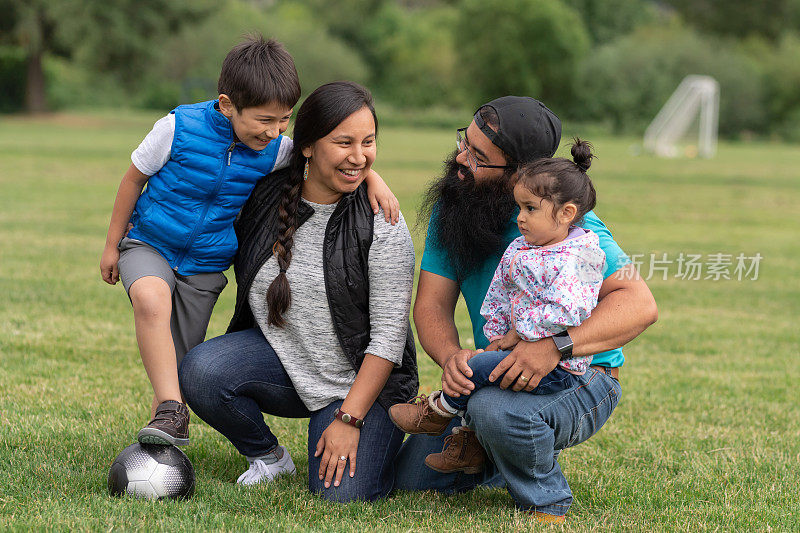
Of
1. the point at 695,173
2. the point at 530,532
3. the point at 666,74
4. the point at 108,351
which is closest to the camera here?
the point at 530,532

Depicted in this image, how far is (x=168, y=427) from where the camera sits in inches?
131

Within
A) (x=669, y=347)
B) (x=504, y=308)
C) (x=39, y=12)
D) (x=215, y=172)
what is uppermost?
(x=39, y=12)

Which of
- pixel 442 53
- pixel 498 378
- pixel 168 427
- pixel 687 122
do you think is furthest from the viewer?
pixel 442 53

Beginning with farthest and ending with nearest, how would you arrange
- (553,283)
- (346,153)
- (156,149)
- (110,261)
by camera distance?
(110,261) < (156,149) < (346,153) < (553,283)

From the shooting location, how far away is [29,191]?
15.1 m

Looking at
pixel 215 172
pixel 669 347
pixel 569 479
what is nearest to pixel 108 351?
pixel 215 172

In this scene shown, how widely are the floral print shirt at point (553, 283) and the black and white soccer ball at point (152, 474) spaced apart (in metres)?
1.37

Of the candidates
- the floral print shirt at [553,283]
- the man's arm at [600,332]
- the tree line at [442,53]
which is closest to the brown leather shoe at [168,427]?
the man's arm at [600,332]

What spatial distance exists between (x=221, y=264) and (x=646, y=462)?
7.19 ft

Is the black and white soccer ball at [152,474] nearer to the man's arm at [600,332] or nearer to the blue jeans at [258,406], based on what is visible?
the blue jeans at [258,406]

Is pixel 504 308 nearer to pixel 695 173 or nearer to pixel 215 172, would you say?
pixel 215 172

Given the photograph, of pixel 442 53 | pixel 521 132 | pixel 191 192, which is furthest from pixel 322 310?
pixel 442 53

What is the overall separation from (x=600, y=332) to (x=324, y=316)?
1.10 metres

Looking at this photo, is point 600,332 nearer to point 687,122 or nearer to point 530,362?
point 530,362
